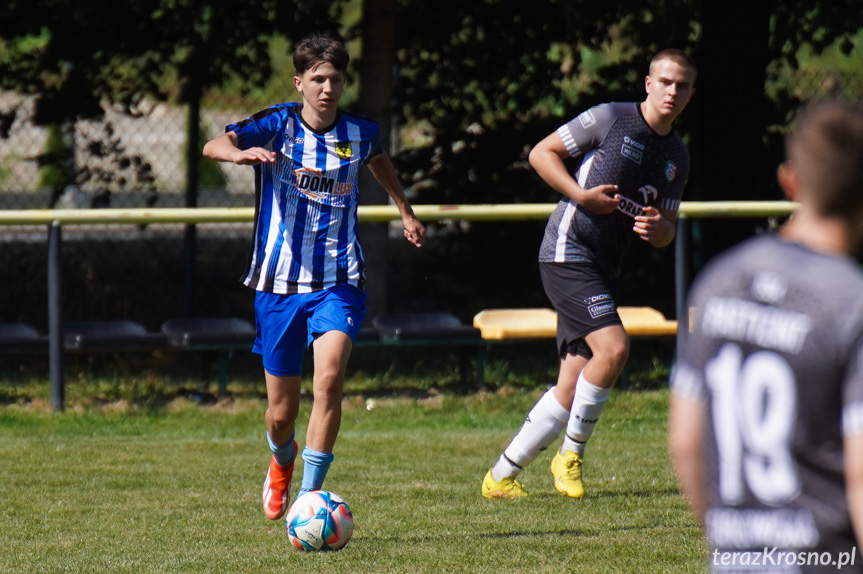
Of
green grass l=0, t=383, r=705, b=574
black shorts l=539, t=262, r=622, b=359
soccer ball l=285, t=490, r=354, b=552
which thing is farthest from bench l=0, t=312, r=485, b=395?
soccer ball l=285, t=490, r=354, b=552

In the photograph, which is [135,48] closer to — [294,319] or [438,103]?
[438,103]

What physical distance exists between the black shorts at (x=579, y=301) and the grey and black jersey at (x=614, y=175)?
56 mm

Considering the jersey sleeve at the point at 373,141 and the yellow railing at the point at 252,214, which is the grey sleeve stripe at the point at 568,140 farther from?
the yellow railing at the point at 252,214

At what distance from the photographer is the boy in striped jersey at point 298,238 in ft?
17.0

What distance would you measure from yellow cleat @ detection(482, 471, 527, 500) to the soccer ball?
126 cm

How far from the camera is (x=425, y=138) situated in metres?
11.5

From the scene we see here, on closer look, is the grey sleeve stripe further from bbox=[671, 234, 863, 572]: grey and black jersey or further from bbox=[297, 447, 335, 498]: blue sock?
bbox=[671, 234, 863, 572]: grey and black jersey

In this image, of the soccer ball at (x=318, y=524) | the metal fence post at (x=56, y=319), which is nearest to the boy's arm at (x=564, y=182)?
the soccer ball at (x=318, y=524)

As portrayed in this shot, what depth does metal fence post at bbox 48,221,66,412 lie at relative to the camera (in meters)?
8.51

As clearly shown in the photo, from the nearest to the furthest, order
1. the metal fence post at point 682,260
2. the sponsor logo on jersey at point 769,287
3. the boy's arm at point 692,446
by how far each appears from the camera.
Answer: the sponsor logo on jersey at point 769,287
the boy's arm at point 692,446
the metal fence post at point 682,260

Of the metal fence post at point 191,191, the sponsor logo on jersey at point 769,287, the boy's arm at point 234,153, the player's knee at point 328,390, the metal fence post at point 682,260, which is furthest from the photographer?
the metal fence post at point 191,191

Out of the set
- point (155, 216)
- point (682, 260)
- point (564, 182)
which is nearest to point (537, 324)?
point (682, 260)

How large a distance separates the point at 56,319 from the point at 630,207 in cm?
455

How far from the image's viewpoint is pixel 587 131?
5.73 m
